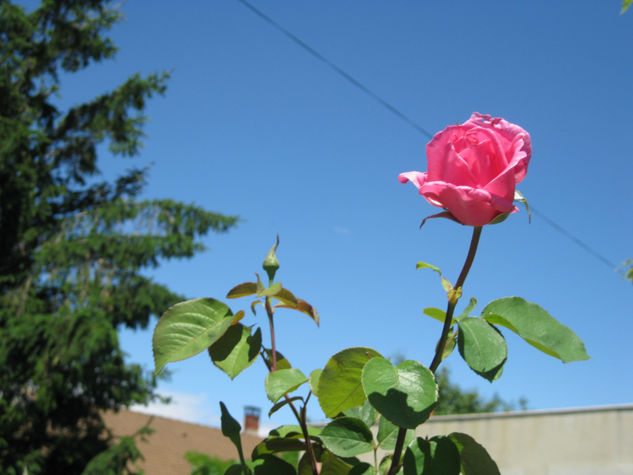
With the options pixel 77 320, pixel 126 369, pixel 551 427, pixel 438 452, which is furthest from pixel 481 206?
pixel 126 369

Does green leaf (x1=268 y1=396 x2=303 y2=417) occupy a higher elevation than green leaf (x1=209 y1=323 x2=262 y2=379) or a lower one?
lower

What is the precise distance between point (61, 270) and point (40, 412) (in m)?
2.50

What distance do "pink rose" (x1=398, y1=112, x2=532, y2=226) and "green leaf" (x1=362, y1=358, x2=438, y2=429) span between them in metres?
0.13

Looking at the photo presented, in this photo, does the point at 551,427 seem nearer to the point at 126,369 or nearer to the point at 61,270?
the point at 126,369

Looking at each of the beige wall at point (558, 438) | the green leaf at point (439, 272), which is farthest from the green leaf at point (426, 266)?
the beige wall at point (558, 438)

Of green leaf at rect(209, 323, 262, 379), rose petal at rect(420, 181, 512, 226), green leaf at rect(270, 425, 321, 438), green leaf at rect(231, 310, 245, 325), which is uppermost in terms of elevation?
rose petal at rect(420, 181, 512, 226)

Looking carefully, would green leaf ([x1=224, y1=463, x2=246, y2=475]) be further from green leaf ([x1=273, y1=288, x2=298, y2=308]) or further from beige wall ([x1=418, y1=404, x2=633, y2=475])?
beige wall ([x1=418, y1=404, x2=633, y2=475])

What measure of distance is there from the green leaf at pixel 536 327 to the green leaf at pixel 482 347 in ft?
0.06

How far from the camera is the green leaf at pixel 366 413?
65cm

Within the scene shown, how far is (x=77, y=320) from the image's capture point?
991 centimetres

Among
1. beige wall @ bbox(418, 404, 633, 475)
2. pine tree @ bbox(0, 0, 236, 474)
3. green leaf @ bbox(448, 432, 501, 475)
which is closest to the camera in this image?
green leaf @ bbox(448, 432, 501, 475)

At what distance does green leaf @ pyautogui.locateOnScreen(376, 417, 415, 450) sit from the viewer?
0.62 meters

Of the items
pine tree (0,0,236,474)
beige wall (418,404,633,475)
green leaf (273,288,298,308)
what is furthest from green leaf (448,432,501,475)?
pine tree (0,0,236,474)

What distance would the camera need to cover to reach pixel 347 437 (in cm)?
57
